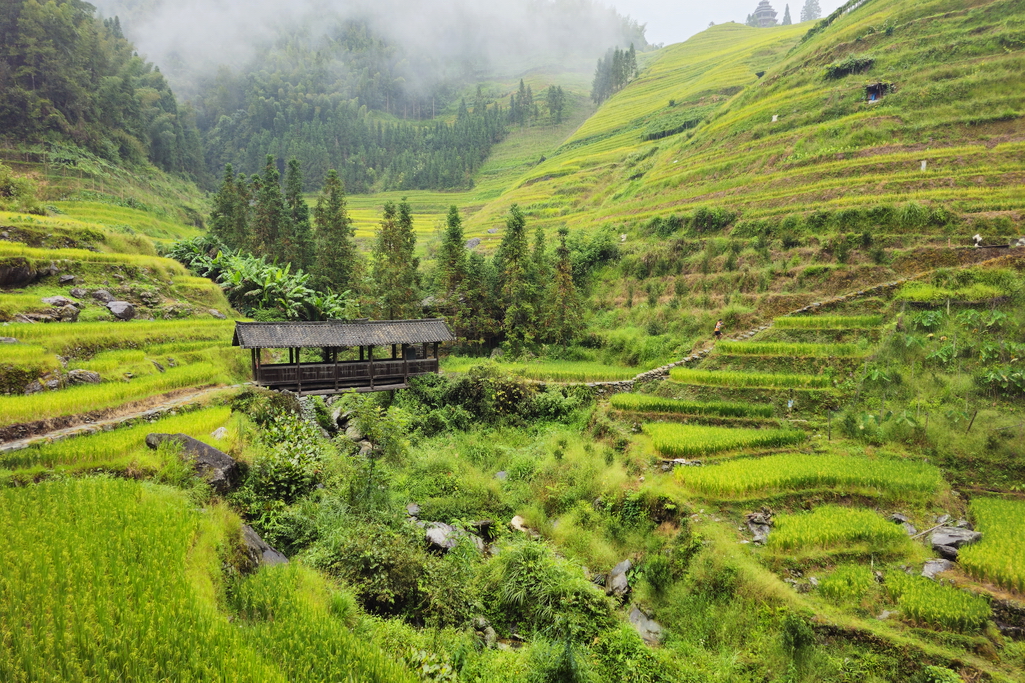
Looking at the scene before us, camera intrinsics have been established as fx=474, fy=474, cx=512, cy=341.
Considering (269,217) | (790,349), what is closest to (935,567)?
(790,349)

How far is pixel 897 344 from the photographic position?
62.7 ft

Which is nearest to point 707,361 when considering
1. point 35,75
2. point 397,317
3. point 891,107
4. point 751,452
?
point 751,452

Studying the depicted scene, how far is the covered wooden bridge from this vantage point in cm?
1991

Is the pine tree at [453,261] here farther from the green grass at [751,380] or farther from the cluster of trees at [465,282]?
the green grass at [751,380]

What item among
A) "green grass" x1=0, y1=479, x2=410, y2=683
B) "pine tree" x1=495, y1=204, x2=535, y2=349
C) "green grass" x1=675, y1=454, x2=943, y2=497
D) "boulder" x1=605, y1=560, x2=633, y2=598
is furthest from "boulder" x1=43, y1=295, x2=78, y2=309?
"green grass" x1=675, y1=454, x2=943, y2=497

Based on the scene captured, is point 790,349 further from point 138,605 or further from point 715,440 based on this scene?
point 138,605

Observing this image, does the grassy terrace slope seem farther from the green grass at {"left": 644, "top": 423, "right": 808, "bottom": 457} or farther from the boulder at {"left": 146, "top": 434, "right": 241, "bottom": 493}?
the boulder at {"left": 146, "top": 434, "right": 241, "bottom": 493}

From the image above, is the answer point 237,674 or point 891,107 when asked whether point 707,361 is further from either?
point 891,107

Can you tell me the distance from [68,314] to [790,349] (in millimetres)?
30836

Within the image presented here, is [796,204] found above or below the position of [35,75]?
below

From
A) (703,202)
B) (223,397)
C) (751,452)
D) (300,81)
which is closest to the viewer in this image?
(751,452)

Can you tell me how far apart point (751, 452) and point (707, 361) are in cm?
682

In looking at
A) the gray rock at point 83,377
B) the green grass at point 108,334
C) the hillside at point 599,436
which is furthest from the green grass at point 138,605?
the green grass at point 108,334

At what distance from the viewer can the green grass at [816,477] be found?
13367 mm
